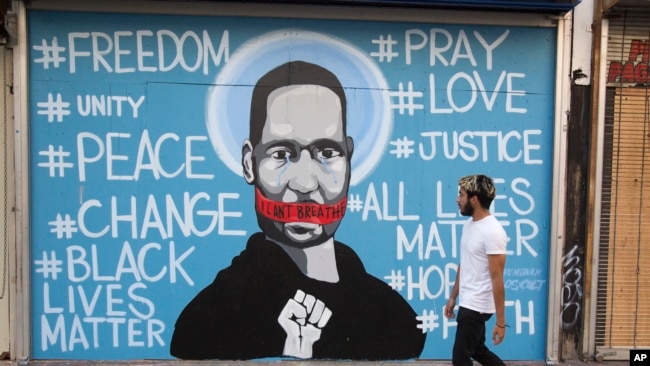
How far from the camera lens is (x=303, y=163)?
4.67 meters

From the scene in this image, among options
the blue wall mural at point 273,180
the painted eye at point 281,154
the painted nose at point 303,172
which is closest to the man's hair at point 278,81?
the blue wall mural at point 273,180

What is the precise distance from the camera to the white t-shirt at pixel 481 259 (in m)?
3.32

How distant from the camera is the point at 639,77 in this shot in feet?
15.9

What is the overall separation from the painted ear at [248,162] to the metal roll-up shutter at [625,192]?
3.22 meters

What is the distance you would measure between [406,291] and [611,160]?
224cm

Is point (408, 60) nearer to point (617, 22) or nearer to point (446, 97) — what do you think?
point (446, 97)

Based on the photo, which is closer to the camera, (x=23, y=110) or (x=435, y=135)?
(x=23, y=110)

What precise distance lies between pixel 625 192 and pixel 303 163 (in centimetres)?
298

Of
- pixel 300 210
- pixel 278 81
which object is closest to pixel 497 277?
pixel 300 210

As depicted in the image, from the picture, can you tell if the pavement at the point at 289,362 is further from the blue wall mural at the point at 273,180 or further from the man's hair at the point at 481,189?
the man's hair at the point at 481,189

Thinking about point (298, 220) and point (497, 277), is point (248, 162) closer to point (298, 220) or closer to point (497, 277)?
point (298, 220)

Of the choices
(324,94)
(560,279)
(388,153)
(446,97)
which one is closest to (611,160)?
(560,279)

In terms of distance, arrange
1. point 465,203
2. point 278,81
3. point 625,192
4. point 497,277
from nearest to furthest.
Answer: point 497,277
point 465,203
point 278,81
point 625,192

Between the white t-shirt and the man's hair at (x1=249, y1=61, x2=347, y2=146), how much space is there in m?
1.98
